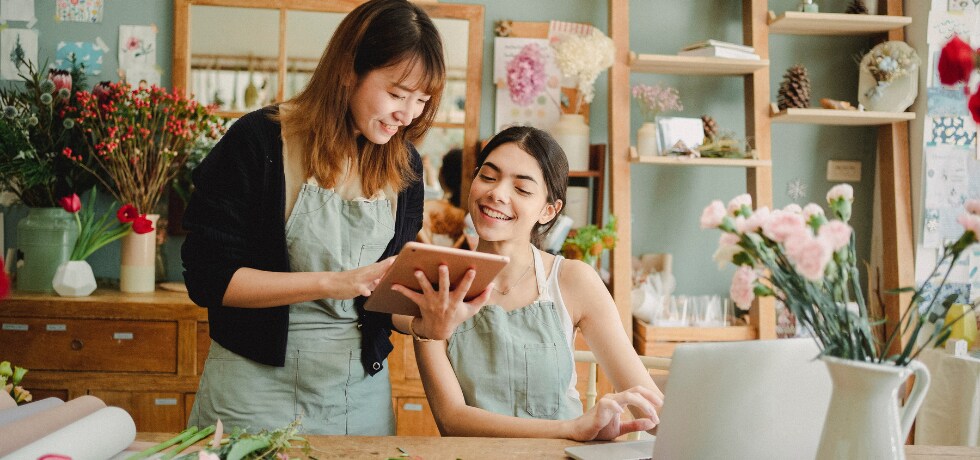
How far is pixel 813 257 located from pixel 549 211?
103cm

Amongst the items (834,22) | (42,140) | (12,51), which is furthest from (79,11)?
(834,22)

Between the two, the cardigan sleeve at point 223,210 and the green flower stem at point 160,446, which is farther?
the cardigan sleeve at point 223,210

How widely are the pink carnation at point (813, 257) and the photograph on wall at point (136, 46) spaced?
307 centimetres

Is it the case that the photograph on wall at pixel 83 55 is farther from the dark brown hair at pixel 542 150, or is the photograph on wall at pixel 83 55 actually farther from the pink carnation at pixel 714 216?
the pink carnation at pixel 714 216

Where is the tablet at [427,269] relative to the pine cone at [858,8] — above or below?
below

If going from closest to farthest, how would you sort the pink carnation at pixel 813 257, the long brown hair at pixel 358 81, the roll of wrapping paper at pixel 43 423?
1. the pink carnation at pixel 813 257
2. the roll of wrapping paper at pixel 43 423
3. the long brown hair at pixel 358 81

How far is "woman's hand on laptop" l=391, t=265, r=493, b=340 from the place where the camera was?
1.35 metres

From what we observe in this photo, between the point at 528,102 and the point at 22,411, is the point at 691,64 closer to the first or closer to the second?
the point at 528,102

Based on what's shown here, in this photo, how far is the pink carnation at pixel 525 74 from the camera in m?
3.20

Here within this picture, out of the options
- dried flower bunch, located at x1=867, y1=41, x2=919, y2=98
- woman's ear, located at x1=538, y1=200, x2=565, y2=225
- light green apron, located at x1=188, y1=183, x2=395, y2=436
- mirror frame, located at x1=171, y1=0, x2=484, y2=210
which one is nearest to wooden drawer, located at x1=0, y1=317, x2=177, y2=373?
mirror frame, located at x1=171, y1=0, x2=484, y2=210

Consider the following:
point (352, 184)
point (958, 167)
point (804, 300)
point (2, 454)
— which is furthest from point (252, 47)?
point (958, 167)

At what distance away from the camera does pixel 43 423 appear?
3.59ft

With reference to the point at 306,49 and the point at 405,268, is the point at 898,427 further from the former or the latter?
the point at 306,49

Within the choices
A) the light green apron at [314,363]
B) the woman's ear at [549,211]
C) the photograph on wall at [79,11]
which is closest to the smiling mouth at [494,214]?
the woman's ear at [549,211]
